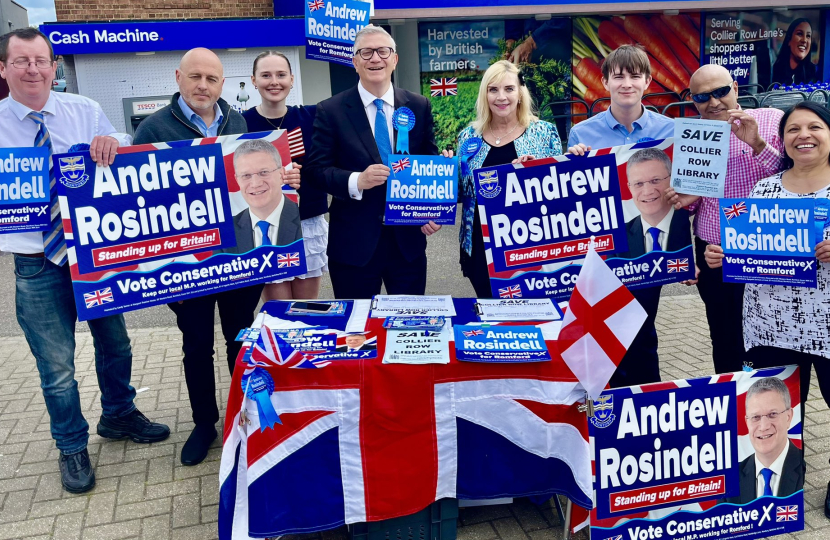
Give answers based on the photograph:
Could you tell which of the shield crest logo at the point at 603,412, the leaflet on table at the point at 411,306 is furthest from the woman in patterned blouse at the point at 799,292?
the leaflet on table at the point at 411,306

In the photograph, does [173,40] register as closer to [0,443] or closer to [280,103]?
[280,103]

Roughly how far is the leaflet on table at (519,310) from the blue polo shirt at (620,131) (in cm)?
94

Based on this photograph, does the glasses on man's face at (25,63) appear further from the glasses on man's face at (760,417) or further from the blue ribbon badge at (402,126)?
the glasses on man's face at (760,417)

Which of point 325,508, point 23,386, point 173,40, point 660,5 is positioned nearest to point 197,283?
point 325,508

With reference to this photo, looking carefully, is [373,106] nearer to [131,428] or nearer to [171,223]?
[171,223]

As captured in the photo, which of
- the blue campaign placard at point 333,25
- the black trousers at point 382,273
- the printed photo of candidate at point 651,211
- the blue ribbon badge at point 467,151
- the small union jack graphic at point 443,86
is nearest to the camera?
the printed photo of candidate at point 651,211

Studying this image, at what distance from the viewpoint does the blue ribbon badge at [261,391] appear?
278 cm

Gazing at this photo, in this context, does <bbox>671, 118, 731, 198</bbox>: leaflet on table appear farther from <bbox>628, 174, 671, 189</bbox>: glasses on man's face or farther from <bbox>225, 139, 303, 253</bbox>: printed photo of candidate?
<bbox>225, 139, 303, 253</bbox>: printed photo of candidate

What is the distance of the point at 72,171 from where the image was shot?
3.32 m

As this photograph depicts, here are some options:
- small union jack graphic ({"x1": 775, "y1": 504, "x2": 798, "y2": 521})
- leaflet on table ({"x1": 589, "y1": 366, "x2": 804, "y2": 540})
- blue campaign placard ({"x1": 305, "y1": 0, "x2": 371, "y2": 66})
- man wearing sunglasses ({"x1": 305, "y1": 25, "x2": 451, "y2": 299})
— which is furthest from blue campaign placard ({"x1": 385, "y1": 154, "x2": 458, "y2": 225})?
blue campaign placard ({"x1": 305, "y1": 0, "x2": 371, "y2": 66})

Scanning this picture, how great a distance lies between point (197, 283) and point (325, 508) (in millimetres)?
1366

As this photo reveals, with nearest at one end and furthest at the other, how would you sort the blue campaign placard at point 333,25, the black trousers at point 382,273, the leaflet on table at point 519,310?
the leaflet on table at point 519,310 < the black trousers at point 382,273 < the blue campaign placard at point 333,25

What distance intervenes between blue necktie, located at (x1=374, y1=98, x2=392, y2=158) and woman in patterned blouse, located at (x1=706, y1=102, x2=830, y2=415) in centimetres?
179

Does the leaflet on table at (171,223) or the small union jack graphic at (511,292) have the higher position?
the leaflet on table at (171,223)
